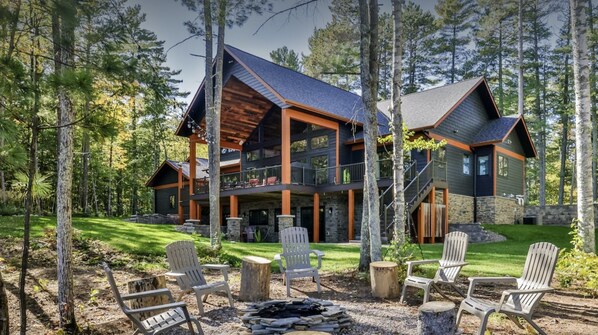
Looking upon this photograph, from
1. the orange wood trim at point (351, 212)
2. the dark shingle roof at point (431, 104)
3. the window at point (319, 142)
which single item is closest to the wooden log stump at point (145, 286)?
the orange wood trim at point (351, 212)

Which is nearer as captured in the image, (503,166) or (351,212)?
A: (351,212)

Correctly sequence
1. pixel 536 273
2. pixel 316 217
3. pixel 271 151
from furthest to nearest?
pixel 271 151 < pixel 316 217 < pixel 536 273

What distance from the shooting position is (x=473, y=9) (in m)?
27.6

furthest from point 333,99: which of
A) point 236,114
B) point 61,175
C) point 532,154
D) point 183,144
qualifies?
point 183,144

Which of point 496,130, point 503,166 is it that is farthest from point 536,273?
point 503,166

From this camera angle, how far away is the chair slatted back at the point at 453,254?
18.7 feet

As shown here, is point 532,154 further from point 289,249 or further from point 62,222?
point 62,222

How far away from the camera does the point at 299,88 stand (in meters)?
17.7

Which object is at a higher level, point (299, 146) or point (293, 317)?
point (299, 146)

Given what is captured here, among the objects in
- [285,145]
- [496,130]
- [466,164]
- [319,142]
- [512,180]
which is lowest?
[512,180]

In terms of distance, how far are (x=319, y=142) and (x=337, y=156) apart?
57.0 inches

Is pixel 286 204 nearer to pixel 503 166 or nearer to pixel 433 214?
pixel 433 214

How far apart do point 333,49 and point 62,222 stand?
10008 millimetres

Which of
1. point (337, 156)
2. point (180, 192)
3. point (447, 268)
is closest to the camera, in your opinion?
point (447, 268)
